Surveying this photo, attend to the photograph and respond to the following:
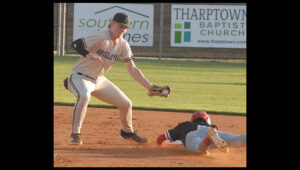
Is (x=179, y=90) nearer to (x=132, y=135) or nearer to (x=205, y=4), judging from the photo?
(x=132, y=135)

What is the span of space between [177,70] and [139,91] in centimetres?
565

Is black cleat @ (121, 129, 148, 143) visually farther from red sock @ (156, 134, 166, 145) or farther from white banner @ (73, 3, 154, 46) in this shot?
white banner @ (73, 3, 154, 46)

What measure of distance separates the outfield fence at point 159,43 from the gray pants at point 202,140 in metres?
17.4

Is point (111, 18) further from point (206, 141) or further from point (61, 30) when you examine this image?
point (206, 141)

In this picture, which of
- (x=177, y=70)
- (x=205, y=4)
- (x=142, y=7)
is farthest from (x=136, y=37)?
(x=177, y=70)

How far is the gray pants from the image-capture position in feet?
20.9

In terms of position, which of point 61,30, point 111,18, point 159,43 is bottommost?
point 159,43

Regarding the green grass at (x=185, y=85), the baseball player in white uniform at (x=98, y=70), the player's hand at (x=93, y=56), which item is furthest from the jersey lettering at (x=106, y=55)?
the green grass at (x=185, y=85)

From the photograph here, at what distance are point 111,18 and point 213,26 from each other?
4.81m

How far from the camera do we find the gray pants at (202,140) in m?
6.38

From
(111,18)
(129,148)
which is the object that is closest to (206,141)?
(129,148)

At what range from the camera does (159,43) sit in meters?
24.2

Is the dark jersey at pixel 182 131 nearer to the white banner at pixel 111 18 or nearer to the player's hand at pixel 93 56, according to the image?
the player's hand at pixel 93 56

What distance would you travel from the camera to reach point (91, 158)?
6.18 metres
